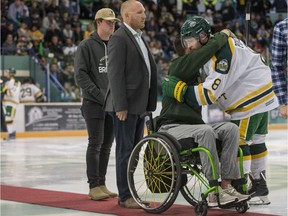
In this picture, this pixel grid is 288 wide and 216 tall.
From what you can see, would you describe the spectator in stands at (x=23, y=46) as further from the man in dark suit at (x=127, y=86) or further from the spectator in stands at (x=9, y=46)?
the man in dark suit at (x=127, y=86)

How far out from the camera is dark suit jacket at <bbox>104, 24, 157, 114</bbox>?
5684mm

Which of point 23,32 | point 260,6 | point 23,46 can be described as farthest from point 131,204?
point 260,6

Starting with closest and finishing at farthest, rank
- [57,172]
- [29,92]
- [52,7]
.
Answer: [57,172] → [29,92] → [52,7]

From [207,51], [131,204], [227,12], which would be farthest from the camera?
[227,12]

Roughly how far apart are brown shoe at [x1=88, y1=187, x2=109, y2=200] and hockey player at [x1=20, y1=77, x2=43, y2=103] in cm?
1143

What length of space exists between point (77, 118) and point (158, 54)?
158 inches

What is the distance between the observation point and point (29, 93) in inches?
688

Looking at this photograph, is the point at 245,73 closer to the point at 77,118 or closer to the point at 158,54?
the point at 77,118

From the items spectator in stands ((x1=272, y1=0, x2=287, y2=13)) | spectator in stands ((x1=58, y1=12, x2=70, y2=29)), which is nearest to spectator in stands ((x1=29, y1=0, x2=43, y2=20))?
spectator in stands ((x1=58, y1=12, x2=70, y2=29))

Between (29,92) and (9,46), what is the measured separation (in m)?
1.59

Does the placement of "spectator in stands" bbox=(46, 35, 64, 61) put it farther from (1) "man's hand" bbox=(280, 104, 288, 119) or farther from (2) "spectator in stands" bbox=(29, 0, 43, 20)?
(1) "man's hand" bbox=(280, 104, 288, 119)

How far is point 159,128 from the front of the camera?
18.2 ft

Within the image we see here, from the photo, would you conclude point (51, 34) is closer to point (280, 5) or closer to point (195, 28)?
point (280, 5)

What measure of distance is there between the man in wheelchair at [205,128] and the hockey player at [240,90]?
0.20 feet
